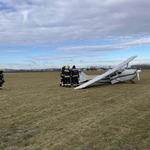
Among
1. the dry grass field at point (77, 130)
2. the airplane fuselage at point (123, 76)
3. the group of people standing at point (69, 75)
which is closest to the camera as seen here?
the dry grass field at point (77, 130)

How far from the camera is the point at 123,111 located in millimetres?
5523

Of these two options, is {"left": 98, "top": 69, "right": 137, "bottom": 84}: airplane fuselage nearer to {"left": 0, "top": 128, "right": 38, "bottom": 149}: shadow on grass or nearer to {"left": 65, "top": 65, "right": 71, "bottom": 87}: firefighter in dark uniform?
{"left": 65, "top": 65, "right": 71, "bottom": 87}: firefighter in dark uniform

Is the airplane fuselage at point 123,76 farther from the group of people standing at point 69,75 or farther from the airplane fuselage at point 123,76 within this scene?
the group of people standing at point 69,75

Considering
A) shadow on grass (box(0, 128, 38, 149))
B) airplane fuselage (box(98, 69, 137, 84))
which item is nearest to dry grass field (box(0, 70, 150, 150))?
shadow on grass (box(0, 128, 38, 149))

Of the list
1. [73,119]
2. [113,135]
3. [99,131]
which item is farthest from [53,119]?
[113,135]

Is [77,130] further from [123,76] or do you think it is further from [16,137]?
[123,76]

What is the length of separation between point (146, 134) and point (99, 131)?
1223mm

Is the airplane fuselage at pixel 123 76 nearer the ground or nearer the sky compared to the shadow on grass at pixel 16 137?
nearer the sky

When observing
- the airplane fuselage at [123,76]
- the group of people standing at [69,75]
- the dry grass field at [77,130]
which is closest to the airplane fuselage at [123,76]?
the airplane fuselage at [123,76]

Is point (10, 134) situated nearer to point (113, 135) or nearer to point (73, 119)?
point (73, 119)

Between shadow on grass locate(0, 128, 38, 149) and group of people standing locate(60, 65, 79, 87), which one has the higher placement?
group of people standing locate(60, 65, 79, 87)

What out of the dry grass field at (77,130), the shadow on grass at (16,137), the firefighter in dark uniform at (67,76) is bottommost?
the shadow on grass at (16,137)

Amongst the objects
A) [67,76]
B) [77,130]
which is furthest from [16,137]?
→ [67,76]

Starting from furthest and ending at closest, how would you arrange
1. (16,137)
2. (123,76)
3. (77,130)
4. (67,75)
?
1. (123,76)
2. (67,75)
3. (77,130)
4. (16,137)
